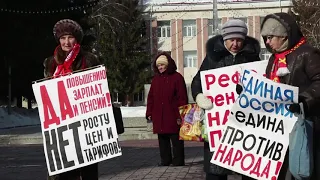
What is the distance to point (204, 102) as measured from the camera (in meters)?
6.36

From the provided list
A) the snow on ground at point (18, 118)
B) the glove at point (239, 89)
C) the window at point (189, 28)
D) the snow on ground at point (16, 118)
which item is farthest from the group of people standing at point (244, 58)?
the window at point (189, 28)

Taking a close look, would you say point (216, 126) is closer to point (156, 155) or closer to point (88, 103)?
point (88, 103)

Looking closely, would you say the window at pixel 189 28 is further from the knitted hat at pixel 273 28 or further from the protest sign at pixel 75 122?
the knitted hat at pixel 273 28

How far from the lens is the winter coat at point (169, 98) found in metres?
11.6

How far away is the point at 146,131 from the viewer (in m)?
21.1

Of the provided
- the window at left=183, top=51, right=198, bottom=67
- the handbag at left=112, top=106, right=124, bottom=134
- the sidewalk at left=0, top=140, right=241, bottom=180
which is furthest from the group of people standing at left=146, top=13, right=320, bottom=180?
the window at left=183, top=51, right=198, bottom=67

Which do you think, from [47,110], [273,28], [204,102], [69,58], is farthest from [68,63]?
[273,28]

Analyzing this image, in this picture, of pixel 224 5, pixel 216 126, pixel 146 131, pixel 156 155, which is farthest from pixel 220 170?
pixel 224 5

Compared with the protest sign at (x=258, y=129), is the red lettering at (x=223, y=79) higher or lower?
higher

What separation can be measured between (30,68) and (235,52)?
29587 mm

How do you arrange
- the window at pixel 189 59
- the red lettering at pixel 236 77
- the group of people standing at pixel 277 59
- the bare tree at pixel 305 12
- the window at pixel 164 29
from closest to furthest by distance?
the group of people standing at pixel 277 59
the red lettering at pixel 236 77
the bare tree at pixel 305 12
the window at pixel 164 29
the window at pixel 189 59

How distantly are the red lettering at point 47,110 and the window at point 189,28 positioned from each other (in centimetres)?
6611

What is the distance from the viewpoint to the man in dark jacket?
20.9ft

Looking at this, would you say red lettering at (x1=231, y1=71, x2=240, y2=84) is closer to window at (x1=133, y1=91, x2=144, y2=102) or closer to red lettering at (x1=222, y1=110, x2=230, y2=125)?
red lettering at (x1=222, y1=110, x2=230, y2=125)
